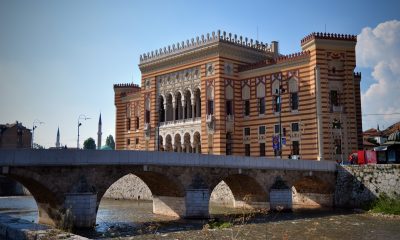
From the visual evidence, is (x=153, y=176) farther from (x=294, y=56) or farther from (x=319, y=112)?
(x=294, y=56)

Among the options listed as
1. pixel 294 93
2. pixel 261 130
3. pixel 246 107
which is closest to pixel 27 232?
pixel 294 93

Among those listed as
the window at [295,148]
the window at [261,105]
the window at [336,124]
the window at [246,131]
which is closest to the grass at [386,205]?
the window at [336,124]

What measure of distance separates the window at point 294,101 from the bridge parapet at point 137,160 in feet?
27.3

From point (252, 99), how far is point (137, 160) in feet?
75.7

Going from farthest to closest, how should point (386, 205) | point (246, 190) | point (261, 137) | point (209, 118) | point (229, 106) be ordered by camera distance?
point (229, 106) → point (209, 118) → point (261, 137) → point (246, 190) → point (386, 205)

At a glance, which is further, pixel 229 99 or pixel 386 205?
pixel 229 99

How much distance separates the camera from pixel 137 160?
27.2 meters

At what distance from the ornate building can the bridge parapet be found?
135 inches

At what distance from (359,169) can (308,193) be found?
18.6ft

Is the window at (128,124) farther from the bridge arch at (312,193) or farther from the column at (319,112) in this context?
the column at (319,112)

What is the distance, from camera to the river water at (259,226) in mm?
22716

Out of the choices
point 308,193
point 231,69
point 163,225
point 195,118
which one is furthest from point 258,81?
point 163,225

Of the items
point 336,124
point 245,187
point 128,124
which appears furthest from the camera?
point 128,124

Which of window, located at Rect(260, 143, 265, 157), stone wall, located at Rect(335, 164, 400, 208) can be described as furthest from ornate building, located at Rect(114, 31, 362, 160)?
stone wall, located at Rect(335, 164, 400, 208)
